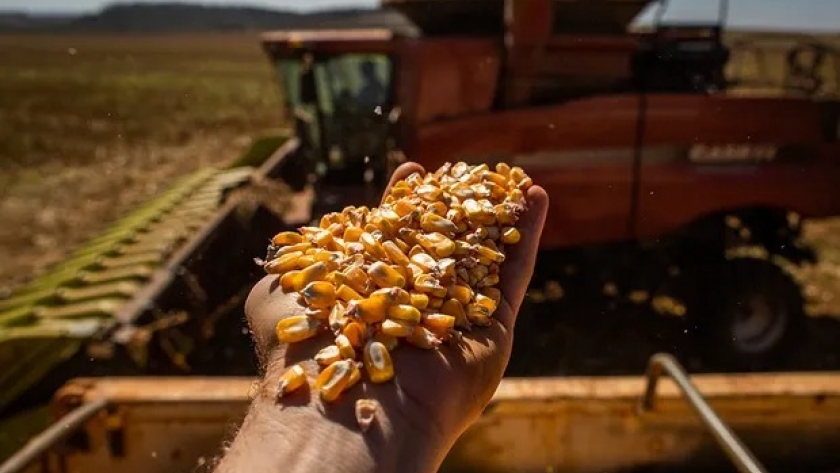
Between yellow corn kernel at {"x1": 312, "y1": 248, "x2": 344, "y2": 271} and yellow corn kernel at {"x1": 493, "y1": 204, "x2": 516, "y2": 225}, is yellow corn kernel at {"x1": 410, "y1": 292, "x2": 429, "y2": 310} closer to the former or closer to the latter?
yellow corn kernel at {"x1": 312, "y1": 248, "x2": 344, "y2": 271}

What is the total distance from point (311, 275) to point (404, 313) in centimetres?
23

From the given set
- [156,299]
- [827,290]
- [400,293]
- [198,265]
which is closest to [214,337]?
[198,265]

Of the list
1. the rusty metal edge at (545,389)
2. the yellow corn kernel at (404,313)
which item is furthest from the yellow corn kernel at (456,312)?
the rusty metal edge at (545,389)

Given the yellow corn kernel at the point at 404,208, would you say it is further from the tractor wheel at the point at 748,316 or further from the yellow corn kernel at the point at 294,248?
the tractor wheel at the point at 748,316

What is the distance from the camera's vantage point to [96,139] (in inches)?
643

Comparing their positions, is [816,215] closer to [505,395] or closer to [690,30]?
[690,30]

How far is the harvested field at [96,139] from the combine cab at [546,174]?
5.59 feet

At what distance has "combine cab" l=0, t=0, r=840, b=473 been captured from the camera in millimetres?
4090

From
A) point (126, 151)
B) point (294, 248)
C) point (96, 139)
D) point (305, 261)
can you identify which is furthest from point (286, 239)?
point (96, 139)

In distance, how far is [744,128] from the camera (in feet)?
14.5

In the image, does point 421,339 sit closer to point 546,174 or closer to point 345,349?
point 345,349

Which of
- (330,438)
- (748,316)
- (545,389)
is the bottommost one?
(748,316)

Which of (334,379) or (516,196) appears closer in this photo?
(334,379)

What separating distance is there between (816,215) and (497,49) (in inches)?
97.9
